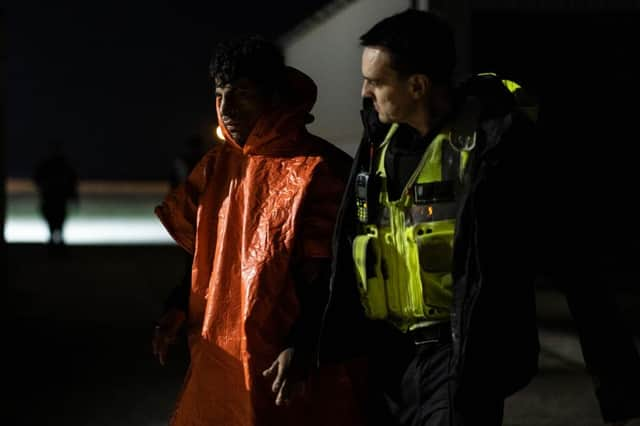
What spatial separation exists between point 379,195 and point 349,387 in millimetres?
806

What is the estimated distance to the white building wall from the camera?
9133mm

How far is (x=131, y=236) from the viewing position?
2283 centimetres

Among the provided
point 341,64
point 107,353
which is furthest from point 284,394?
point 341,64

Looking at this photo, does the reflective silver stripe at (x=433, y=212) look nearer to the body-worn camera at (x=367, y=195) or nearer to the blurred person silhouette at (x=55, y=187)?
the body-worn camera at (x=367, y=195)

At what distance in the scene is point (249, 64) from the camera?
3.42 meters

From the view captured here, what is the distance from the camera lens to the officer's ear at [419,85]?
8.80ft

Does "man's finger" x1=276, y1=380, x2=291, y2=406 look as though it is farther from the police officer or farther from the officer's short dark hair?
the officer's short dark hair

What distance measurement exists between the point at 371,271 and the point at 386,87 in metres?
0.46

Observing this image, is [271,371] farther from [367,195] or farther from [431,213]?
[431,213]

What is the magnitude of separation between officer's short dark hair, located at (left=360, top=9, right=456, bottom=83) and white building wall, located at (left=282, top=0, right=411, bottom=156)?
5531 millimetres

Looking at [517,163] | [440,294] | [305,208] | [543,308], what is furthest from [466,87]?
[543,308]

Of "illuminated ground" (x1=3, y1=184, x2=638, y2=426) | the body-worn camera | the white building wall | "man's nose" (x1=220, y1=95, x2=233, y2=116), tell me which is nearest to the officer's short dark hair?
the body-worn camera

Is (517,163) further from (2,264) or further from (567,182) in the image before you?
(2,264)

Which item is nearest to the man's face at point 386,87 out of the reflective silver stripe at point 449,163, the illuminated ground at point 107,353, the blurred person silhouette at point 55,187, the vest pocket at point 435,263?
the reflective silver stripe at point 449,163
